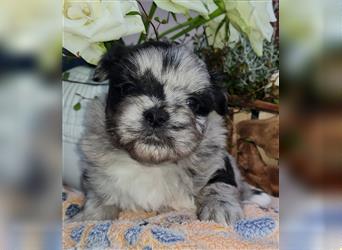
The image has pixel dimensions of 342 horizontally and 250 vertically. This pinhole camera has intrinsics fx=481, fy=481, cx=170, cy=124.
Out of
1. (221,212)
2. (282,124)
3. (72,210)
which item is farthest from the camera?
(72,210)

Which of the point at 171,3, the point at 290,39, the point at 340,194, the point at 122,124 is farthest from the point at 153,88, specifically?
the point at 340,194

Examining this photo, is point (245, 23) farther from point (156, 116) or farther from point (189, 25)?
point (156, 116)

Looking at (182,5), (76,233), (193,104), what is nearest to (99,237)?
(76,233)

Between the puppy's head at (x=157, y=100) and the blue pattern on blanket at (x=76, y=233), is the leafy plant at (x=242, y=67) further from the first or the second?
the blue pattern on blanket at (x=76, y=233)

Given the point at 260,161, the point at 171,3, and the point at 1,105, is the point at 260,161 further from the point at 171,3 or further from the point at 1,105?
the point at 1,105

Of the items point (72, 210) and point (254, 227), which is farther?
point (72, 210)

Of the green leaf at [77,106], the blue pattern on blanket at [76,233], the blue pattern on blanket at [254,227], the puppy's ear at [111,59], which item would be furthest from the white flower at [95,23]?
the blue pattern on blanket at [254,227]
